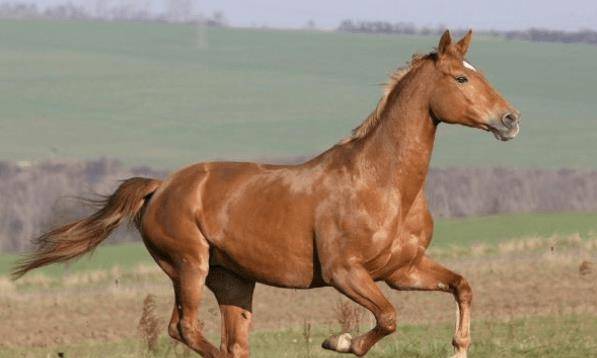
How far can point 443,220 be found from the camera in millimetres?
41500

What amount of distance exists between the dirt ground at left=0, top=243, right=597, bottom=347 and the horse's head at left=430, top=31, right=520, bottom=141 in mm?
8102

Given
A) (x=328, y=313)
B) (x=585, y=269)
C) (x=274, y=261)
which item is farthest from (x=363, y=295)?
(x=585, y=269)

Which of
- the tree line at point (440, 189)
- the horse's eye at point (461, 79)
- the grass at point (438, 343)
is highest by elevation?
the horse's eye at point (461, 79)

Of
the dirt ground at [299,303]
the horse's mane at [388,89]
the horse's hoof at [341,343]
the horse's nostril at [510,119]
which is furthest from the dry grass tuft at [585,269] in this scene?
the horse's nostril at [510,119]

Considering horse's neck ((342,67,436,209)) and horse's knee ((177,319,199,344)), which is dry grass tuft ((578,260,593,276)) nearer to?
horse's knee ((177,319,199,344))

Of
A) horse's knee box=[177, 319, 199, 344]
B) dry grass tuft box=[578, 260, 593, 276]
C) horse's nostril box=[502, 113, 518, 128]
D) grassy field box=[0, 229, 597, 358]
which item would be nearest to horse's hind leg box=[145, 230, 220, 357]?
horse's knee box=[177, 319, 199, 344]

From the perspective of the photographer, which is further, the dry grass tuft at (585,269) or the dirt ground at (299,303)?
the dry grass tuft at (585,269)

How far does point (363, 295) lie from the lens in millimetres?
10281

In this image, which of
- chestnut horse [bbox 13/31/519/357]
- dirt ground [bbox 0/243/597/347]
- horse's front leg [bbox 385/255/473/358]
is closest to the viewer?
Answer: chestnut horse [bbox 13/31/519/357]

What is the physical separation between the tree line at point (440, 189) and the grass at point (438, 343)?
2312 centimetres

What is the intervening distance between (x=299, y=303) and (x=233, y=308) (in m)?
12.1

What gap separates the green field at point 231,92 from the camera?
211 feet

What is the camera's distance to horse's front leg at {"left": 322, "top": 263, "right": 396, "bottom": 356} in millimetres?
10289

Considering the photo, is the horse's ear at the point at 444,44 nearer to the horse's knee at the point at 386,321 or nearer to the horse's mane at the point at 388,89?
the horse's mane at the point at 388,89
